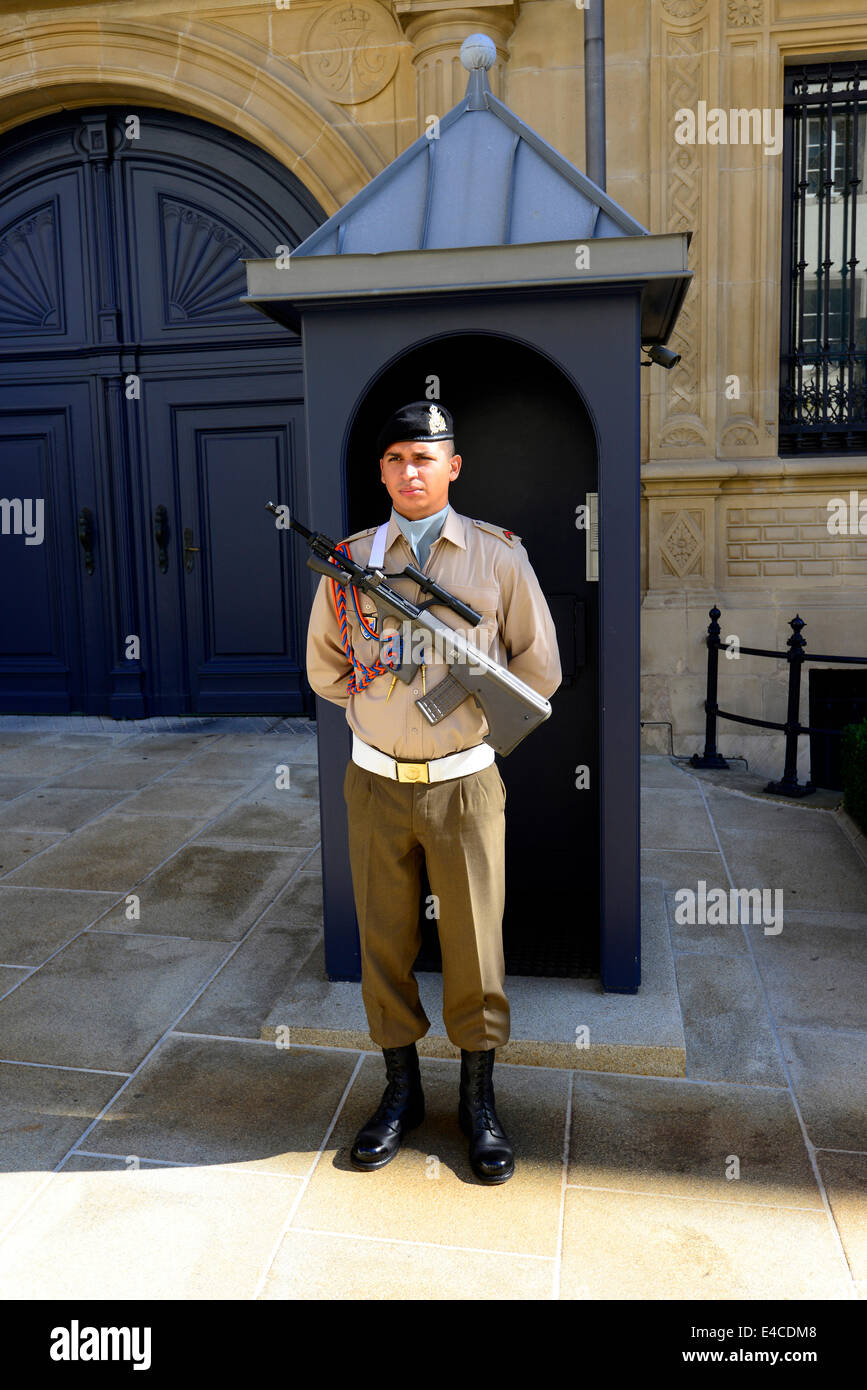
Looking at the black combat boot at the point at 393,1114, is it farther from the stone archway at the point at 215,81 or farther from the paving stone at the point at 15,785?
the stone archway at the point at 215,81

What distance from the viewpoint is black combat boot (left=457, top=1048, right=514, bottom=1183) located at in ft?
9.89

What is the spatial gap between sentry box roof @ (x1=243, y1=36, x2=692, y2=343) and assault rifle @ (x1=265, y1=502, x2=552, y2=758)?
1.04 meters

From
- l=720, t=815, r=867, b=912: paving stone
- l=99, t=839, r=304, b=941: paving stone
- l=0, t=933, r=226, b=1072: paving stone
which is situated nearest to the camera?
l=0, t=933, r=226, b=1072: paving stone

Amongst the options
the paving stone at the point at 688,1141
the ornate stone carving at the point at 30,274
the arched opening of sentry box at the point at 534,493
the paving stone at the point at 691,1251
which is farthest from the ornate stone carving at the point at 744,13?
the paving stone at the point at 691,1251

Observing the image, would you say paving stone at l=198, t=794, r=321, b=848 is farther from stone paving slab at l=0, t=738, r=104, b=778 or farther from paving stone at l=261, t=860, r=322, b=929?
stone paving slab at l=0, t=738, r=104, b=778

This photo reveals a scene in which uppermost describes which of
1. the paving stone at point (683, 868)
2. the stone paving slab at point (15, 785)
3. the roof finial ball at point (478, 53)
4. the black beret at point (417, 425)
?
the roof finial ball at point (478, 53)

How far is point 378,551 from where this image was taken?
3.06 metres

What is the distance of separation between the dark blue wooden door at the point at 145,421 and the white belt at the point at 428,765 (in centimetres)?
555

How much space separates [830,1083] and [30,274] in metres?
8.03

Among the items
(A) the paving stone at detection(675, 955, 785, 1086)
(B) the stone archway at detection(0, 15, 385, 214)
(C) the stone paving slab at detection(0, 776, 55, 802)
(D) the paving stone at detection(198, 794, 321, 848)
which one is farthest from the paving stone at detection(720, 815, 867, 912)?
(B) the stone archway at detection(0, 15, 385, 214)

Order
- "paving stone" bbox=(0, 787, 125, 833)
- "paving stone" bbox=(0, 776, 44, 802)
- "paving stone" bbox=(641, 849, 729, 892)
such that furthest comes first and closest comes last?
"paving stone" bbox=(0, 776, 44, 802) < "paving stone" bbox=(0, 787, 125, 833) < "paving stone" bbox=(641, 849, 729, 892)

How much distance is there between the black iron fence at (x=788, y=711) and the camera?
6.70 metres

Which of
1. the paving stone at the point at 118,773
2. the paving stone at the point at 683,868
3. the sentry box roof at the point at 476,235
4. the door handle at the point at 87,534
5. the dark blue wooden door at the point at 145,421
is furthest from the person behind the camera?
the door handle at the point at 87,534

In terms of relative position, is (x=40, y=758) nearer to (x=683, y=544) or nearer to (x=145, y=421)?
(x=145, y=421)
